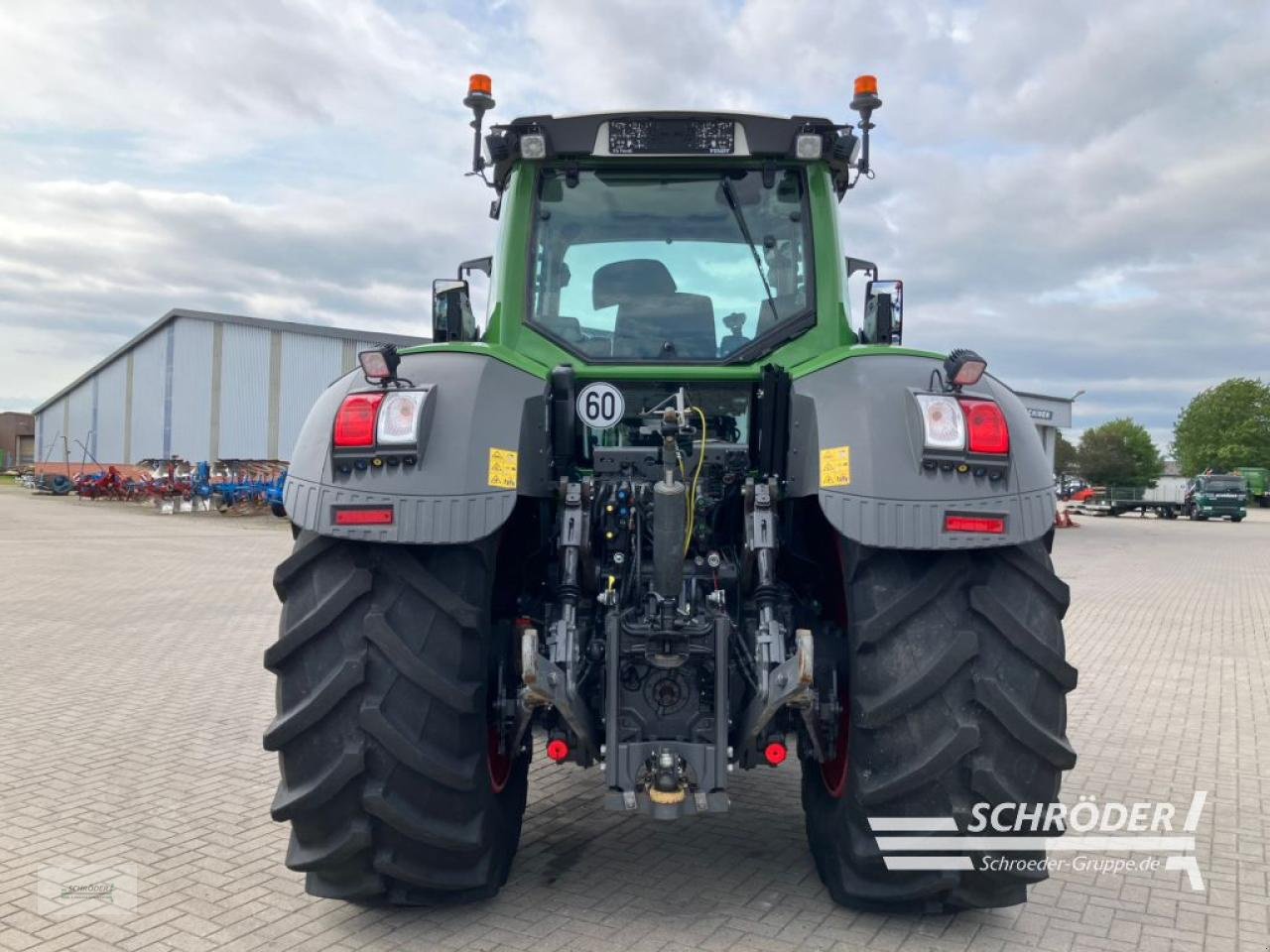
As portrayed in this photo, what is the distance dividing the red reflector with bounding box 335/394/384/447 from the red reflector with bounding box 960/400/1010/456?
1803mm

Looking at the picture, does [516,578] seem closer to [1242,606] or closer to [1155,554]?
[1242,606]

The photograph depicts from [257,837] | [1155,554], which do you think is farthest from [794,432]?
[1155,554]

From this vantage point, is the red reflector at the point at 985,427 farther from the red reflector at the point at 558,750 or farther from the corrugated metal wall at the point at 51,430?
the corrugated metal wall at the point at 51,430

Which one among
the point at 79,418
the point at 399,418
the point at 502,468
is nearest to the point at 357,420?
the point at 399,418

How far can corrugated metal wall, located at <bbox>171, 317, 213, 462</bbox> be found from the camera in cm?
3981

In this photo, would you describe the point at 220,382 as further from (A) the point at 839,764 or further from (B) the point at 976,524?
(B) the point at 976,524

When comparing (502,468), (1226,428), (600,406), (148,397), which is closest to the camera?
(502,468)

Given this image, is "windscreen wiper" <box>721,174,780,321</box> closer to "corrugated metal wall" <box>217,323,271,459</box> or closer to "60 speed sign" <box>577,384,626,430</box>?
"60 speed sign" <box>577,384,626,430</box>

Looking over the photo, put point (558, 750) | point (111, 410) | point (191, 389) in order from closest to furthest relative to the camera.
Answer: point (558, 750), point (191, 389), point (111, 410)

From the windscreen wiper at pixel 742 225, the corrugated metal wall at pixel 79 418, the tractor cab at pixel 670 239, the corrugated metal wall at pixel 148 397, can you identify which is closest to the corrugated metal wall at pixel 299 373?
the corrugated metal wall at pixel 148 397

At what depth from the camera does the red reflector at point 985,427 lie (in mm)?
3049

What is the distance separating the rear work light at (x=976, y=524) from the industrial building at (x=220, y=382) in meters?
32.8

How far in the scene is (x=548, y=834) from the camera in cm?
433

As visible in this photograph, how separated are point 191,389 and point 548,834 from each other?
40.6 meters
